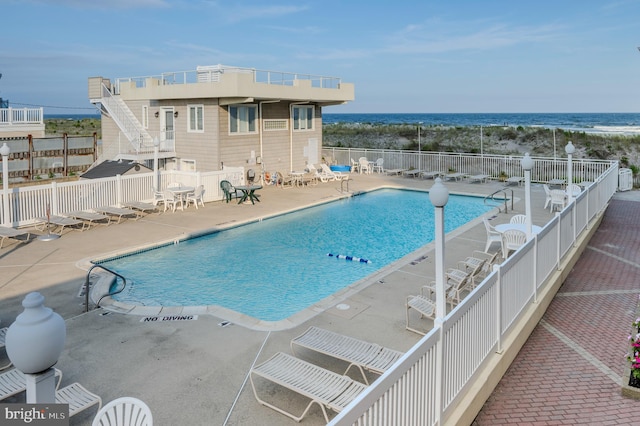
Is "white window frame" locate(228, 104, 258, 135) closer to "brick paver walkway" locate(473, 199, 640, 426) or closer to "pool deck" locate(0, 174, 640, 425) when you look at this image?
"pool deck" locate(0, 174, 640, 425)

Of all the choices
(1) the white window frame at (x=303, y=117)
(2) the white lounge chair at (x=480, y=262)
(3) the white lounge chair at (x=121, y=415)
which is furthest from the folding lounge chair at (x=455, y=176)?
(3) the white lounge chair at (x=121, y=415)

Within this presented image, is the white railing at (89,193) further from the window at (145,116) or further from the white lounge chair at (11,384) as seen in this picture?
the white lounge chair at (11,384)

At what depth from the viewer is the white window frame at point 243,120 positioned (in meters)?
19.7

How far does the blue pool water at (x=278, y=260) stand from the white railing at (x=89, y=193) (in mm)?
3364

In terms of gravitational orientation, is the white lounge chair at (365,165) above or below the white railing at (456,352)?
above

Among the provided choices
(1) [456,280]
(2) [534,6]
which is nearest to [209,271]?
(1) [456,280]

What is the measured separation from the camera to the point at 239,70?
19297 millimetres

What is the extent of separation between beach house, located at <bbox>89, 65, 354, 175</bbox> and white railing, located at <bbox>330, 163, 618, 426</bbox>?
45.8 ft

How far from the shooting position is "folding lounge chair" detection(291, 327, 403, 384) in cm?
498

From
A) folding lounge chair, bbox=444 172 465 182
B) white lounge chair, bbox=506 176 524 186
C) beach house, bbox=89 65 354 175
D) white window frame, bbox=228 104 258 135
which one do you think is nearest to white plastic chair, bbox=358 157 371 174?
beach house, bbox=89 65 354 175

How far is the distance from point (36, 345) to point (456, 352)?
11.1ft

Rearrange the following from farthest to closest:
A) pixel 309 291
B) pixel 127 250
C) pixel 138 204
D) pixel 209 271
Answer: pixel 138 204 → pixel 127 250 → pixel 209 271 → pixel 309 291

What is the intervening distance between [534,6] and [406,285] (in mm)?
29848

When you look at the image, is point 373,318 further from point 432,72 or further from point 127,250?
point 432,72
